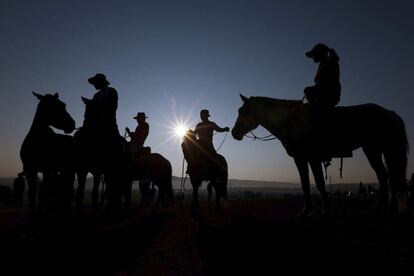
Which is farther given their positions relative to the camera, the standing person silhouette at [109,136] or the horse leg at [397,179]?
the horse leg at [397,179]

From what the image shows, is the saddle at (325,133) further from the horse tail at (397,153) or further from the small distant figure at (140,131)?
the small distant figure at (140,131)

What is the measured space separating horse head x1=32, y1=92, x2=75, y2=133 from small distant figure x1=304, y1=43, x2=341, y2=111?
602 centimetres

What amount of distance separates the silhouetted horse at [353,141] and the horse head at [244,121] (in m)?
1.38

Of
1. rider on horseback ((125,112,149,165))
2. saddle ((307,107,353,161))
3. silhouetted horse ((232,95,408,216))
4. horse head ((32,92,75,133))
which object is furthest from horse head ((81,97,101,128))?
rider on horseback ((125,112,149,165))

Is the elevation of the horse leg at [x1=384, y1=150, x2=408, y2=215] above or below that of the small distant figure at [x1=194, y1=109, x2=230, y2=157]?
below

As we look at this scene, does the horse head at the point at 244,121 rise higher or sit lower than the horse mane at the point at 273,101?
lower

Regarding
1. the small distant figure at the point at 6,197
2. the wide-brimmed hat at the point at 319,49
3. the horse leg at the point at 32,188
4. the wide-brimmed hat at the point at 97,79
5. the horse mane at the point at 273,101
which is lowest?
the small distant figure at the point at 6,197

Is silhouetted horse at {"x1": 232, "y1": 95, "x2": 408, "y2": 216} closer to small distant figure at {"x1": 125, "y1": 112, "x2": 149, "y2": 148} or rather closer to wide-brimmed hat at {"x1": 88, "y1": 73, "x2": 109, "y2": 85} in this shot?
wide-brimmed hat at {"x1": 88, "y1": 73, "x2": 109, "y2": 85}

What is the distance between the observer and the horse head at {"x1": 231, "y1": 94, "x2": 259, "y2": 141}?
34.8 feet

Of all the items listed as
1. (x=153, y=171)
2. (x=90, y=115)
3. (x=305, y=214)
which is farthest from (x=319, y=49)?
(x=153, y=171)

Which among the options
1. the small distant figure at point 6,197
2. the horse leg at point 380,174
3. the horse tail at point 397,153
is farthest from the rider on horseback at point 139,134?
the small distant figure at point 6,197

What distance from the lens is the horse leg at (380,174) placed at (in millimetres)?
9188

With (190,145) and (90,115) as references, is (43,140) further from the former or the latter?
(190,145)

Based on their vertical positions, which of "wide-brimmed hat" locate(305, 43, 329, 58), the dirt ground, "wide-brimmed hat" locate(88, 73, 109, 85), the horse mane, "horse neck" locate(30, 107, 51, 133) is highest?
"wide-brimmed hat" locate(305, 43, 329, 58)
